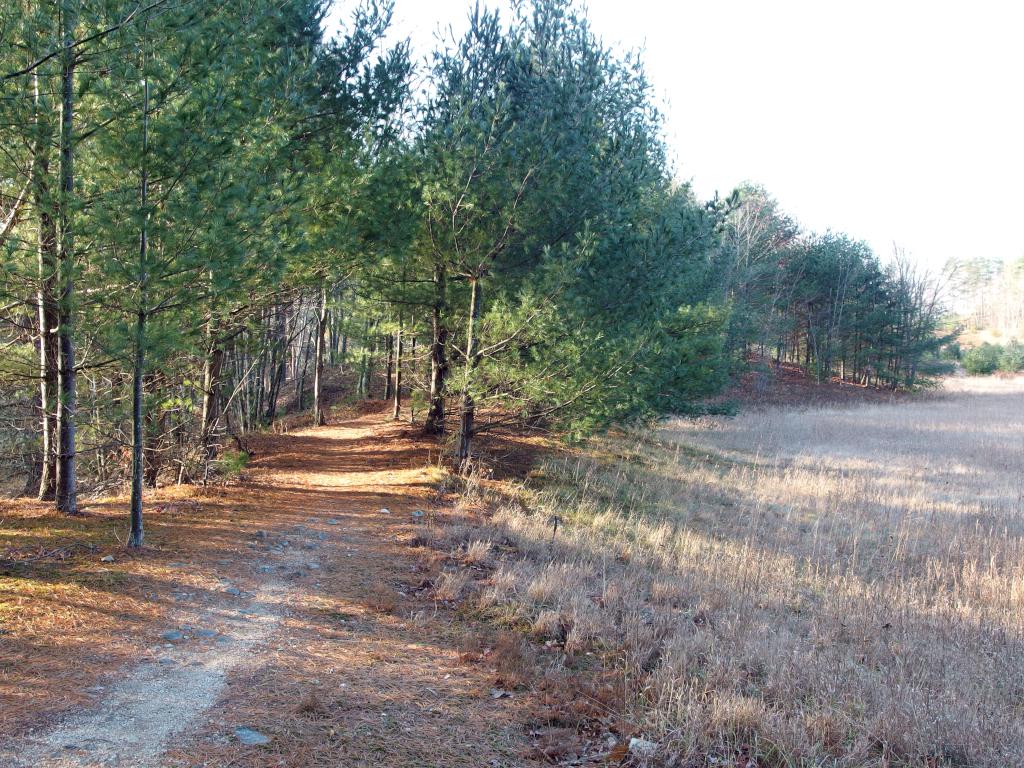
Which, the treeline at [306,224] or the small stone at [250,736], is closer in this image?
the small stone at [250,736]

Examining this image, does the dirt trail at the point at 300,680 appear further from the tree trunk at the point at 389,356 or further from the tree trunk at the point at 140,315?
the tree trunk at the point at 389,356

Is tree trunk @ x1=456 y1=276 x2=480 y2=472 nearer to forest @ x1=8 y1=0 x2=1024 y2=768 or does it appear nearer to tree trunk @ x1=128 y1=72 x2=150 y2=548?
forest @ x1=8 y1=0 x2=1024 y2=768

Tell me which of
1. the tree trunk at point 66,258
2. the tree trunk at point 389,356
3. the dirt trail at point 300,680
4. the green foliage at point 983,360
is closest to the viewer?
the dirt trail at point 300,680

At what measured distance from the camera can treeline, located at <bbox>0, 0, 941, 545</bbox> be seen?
5.64m

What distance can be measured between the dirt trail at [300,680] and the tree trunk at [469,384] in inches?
119

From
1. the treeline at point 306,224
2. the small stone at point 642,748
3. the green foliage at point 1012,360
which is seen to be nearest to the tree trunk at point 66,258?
the treeline at point 306,224

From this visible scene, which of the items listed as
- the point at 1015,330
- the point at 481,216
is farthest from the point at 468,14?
the point at 1015,330

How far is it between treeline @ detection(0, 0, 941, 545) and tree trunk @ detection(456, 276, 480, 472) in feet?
0.17

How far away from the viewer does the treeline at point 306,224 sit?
564cm

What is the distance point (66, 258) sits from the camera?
5.88 m

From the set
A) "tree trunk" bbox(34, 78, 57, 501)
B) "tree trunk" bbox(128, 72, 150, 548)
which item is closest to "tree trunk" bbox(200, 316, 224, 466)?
"tree trunk" bbox(34, 78, 57, 501)

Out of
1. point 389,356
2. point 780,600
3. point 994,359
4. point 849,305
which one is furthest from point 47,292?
point 994,359

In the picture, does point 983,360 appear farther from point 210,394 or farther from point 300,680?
point 300,680

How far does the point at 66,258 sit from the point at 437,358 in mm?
7406
